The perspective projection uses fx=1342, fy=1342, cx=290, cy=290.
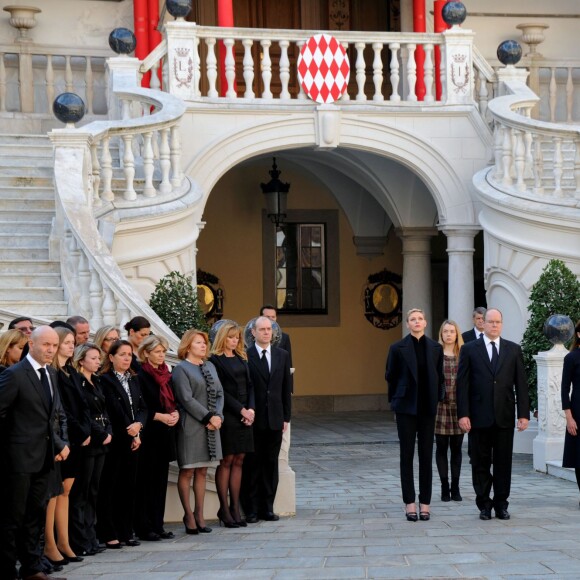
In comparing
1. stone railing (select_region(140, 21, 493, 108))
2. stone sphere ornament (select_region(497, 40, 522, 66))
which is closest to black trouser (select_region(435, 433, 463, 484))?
stone railing (select_region(140, 21, 493, 108))

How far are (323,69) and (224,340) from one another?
731 cm

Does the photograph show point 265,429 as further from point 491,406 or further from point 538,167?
point 538,167

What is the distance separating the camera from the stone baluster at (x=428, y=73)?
1623 cm

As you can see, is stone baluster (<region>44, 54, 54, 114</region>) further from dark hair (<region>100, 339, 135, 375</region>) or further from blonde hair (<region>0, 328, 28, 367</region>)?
blonde hair (<region>0, 328, 28, 367</region>)

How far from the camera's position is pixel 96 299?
441 inches

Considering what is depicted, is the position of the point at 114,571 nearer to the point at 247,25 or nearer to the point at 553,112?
the point at 553,112

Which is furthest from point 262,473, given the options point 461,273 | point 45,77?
point 45,77

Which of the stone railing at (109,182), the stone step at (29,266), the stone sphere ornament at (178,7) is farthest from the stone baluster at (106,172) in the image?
the stone sphere ornament at (178,7)

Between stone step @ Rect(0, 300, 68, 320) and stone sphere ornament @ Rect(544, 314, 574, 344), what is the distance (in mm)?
4544

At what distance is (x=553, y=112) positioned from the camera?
1808 centimetres

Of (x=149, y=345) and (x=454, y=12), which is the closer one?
(x=149, y=345)

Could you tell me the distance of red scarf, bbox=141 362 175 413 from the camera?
8938mm

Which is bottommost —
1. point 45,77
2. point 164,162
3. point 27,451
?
point 27,451

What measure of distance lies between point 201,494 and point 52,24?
1101cm
